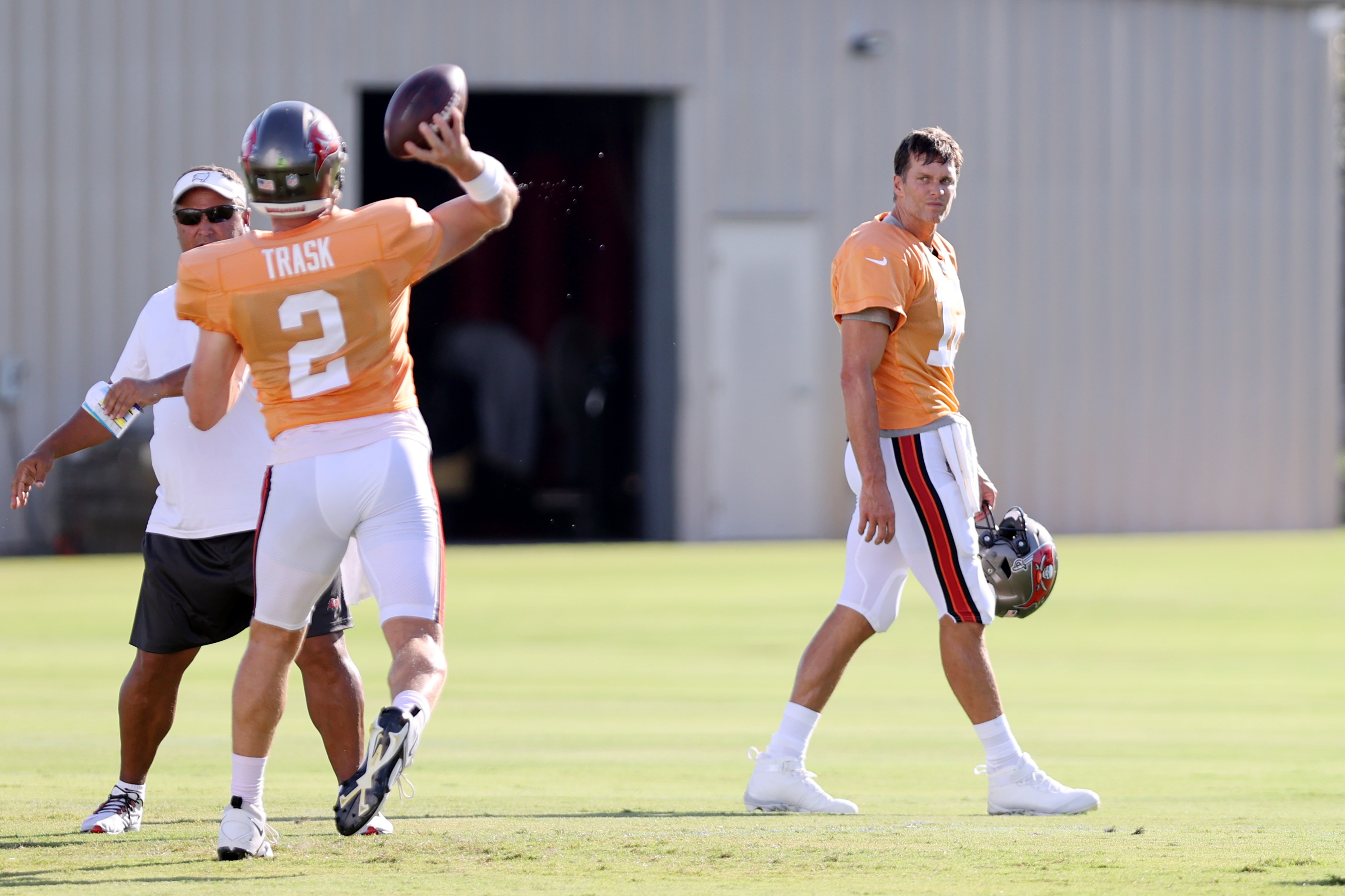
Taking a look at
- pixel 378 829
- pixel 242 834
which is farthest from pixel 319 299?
pixel 378 829

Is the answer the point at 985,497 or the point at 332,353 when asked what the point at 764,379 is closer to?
the point at 985,497

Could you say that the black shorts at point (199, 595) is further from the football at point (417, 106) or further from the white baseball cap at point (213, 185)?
the football at point (417, 106)

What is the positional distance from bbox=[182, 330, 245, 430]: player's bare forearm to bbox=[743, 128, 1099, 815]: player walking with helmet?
6.04 ft

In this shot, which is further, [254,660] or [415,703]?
[254,660]

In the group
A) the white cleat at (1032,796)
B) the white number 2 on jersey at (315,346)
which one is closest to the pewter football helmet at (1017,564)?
the white cleat at (1032,796)

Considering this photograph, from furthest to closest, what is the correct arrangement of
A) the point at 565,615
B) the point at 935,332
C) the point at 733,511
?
the point at 733,511 → the point at 565,615 → the point at 935,332

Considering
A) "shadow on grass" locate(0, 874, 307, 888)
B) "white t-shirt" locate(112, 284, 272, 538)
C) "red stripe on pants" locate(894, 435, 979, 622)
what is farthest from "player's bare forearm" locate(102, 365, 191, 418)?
"red stripe on pants" locate(894, 435, 979, 622)

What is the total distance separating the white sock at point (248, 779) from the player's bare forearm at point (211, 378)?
2.81ft

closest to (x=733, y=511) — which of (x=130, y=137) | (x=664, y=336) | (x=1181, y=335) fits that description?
(x=664, y=336)

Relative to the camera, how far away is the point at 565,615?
488 inches

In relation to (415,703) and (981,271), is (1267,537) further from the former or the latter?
(415,703)

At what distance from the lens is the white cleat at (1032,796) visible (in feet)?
18.4

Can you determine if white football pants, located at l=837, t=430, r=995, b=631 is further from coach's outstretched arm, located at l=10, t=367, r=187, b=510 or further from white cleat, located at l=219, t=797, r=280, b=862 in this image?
coach's outstretched arm, located at l=10, t=367, r=187, b=510

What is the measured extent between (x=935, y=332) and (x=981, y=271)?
48.8 feet
